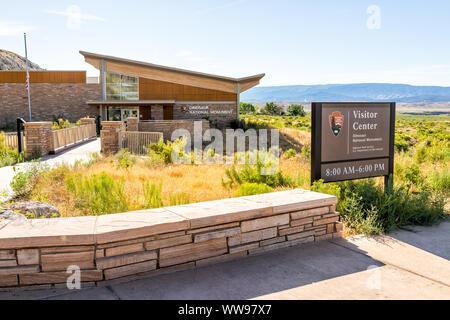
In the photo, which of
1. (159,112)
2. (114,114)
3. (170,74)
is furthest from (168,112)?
(114,114)

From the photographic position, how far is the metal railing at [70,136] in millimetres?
17641

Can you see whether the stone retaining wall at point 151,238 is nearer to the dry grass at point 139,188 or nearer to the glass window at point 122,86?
the dry grass at point 139,188

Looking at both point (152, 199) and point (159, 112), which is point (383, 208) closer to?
point (152, 199)

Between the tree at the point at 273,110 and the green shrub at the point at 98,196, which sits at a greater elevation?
the tree at the point at 273,110

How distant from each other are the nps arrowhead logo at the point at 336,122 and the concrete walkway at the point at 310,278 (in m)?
2.29

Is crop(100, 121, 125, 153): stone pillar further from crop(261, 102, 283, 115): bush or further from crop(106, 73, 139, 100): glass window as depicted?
crop(261, 102, 283, 115): bush

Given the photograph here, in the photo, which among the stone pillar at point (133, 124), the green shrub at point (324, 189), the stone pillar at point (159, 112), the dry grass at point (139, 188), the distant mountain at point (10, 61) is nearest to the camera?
the dry grass at point (139, 188)

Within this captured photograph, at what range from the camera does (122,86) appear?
122ft

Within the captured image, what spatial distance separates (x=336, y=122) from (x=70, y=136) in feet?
55.8

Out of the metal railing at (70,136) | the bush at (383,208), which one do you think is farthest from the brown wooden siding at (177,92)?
the bush at (383,208)

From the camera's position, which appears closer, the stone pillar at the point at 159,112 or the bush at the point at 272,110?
the stone pillar at the point at 159,112
